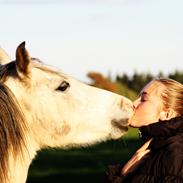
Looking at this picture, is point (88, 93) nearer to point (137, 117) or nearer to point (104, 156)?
point (137, 117)

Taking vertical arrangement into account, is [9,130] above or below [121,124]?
above

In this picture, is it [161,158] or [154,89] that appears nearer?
[161,158]

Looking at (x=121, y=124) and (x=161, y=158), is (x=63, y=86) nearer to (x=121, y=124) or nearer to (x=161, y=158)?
(x=121, y=124)

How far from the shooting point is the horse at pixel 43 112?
4555mm

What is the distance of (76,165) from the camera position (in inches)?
707

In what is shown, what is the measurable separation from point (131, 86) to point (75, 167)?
4095 centimetres

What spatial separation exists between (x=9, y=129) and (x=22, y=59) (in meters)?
0.49

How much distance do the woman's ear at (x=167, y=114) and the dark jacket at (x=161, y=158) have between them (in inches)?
2.6

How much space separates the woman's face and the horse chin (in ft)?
0.70

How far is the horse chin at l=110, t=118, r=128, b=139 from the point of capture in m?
4.88

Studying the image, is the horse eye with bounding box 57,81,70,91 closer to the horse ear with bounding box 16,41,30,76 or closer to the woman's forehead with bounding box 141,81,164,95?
the horse ear with bounding box 16,41,30,76

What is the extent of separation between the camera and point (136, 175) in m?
4.36

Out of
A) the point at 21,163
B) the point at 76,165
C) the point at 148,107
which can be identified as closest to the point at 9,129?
the point at 21,163

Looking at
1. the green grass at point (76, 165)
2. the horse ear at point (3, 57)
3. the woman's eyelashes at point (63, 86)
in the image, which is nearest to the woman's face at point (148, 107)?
the woman's eyelashes at point (63, 86)
